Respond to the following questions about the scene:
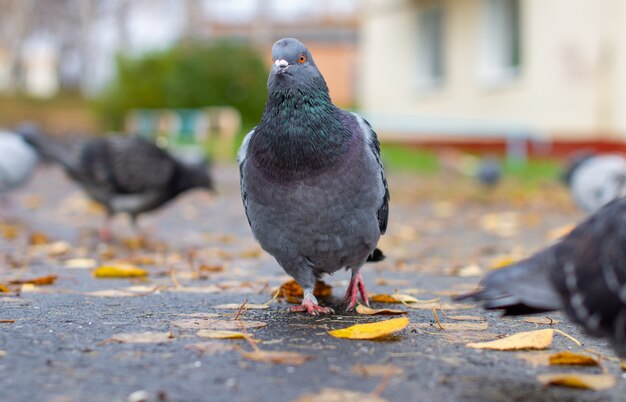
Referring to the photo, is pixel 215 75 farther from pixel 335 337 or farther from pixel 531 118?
pixel 335 337

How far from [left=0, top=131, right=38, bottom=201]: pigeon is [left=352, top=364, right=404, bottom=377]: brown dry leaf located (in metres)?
7.02

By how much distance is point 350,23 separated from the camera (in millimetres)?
49938

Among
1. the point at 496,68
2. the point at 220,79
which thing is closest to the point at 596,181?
the point at 496,68

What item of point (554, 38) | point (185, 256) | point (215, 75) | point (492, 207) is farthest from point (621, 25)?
point (215, 75)

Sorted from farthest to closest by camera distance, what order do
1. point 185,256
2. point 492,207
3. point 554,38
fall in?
1. point 554,38
2. point 492,207
3. point 185,256

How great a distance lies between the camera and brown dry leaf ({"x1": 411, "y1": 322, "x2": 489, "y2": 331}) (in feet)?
11.2

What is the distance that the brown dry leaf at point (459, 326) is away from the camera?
341 centimetres

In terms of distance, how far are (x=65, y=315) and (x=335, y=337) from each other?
1.18 meters

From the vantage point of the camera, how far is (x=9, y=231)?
7.44 m

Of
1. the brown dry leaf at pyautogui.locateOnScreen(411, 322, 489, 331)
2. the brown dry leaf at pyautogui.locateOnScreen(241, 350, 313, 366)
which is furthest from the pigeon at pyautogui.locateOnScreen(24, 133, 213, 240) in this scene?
the brown dry leaf at pyautogui.locateOnScreen(241, 350, 313, 366)

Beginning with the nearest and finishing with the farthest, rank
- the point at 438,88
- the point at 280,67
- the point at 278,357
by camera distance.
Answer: the point at 278,357 < the point at 280,67 < the point at 438,88

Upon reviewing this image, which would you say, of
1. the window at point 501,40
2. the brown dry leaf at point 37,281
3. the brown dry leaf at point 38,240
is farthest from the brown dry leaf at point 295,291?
the window at point 501,40

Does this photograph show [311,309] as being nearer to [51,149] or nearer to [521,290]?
[521,290]

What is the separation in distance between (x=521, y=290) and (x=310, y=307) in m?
1.26
